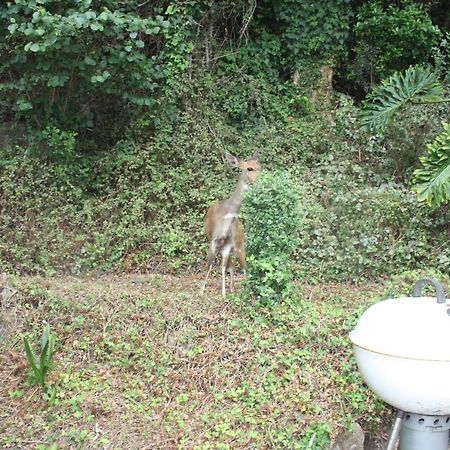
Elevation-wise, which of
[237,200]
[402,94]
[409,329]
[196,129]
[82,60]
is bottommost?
[409,329]

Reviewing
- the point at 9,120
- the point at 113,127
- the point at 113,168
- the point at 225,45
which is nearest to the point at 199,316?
the point at 113,168

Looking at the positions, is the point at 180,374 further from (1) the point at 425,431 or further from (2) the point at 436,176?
(2) the point at 436,176

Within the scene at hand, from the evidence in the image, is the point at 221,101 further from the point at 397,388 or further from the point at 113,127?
the point at 397,388

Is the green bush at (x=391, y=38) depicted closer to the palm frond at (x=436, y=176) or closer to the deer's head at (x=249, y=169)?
the palm frond at (x=436, y=176)

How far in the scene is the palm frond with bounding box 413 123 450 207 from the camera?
5828 mm

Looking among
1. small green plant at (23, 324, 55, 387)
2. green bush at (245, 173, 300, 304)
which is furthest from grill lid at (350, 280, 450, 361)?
small green plant at (23, 324, 55, 387)

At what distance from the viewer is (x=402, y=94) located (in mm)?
7227

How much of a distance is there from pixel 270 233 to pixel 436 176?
2161 mm

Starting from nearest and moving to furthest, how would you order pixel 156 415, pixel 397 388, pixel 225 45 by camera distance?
1. pixel 397 388
2. pixel 156 415
3. pixel 225 45

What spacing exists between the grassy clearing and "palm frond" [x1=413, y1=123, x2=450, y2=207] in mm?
1309

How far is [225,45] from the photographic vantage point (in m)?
9.18

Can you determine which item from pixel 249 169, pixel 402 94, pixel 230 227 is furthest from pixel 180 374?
pixel 402 94

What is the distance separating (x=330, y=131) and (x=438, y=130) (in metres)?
1.49

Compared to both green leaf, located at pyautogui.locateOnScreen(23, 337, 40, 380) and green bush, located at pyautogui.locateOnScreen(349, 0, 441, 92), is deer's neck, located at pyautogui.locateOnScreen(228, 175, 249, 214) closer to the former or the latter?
green leaf, located at pyautogui.locateOnScreen(23, 337, 40, 380)
